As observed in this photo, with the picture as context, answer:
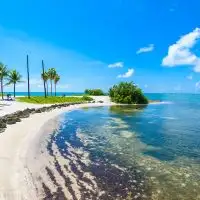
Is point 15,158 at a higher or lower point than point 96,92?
lower

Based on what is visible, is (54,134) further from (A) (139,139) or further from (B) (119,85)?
(B) (119,85)

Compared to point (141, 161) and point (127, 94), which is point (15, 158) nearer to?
point (141, 161)

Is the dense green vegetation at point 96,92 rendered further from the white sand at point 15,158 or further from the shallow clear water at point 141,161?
the white sand at point 15,158

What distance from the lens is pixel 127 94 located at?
3691 inches

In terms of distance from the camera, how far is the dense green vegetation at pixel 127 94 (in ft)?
306

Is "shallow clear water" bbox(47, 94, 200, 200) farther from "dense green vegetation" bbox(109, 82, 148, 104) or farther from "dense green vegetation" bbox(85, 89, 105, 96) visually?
"dense green vegetation" bbox(85, 89, 105, 96)

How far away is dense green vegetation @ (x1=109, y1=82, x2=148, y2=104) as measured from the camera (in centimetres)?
9312

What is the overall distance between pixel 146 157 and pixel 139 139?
765cm

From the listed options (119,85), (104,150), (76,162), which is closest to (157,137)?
(104,150)

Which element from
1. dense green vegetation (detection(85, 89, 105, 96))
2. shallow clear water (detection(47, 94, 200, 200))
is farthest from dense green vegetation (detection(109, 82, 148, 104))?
shallow clear water (detection(47, 94, 200, 200))

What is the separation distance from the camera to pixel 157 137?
30156mm

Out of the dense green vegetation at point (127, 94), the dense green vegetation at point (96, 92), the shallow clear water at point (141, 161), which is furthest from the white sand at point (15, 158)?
the dense green vegetation at point (96, 92)

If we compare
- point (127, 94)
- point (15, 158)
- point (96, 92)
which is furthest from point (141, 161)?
point (96, 92)

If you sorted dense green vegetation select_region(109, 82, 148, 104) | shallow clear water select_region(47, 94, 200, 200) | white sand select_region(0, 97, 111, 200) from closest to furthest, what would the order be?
white sand select_region(0, 97, 111, 200), shallow clear water select_region(47, 94, 200, 200), dense green vegetation select_region(109, 82, 148, 104)
